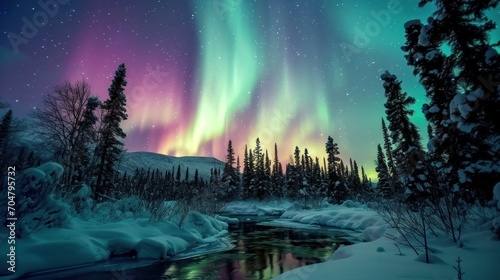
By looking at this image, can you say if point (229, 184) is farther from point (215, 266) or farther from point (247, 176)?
point (215, 266)

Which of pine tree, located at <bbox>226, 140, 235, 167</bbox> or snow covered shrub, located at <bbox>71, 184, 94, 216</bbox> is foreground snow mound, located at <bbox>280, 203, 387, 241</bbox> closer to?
snow covered shrub, located at <bbox>71, 184, 94, 216</bbox>

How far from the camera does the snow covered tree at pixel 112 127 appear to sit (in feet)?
77.3

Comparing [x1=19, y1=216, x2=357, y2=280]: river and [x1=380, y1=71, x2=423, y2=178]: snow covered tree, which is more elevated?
[x1=380, y1=71, x2=423, y2=178]: snow covered tree

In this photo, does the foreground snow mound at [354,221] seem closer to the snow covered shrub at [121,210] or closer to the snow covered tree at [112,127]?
the snow covered shrub at [121,210]

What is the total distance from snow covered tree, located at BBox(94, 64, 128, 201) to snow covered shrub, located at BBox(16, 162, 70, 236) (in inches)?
624

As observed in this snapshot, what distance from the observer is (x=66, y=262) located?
766 centimetres

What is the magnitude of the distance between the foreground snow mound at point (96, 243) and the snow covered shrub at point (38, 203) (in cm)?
34

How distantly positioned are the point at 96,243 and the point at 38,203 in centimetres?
245

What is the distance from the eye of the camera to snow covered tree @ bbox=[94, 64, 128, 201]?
2356 centimetres

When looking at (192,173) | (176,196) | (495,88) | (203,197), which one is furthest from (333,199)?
(192,173)

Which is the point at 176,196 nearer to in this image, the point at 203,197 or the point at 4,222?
the point at 203,197

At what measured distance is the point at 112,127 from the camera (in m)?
24.0

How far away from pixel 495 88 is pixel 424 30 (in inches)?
138

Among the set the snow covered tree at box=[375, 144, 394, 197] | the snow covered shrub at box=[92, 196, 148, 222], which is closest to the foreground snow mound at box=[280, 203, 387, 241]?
the snow covered shrub at box=[92, 196, 148, 222]
